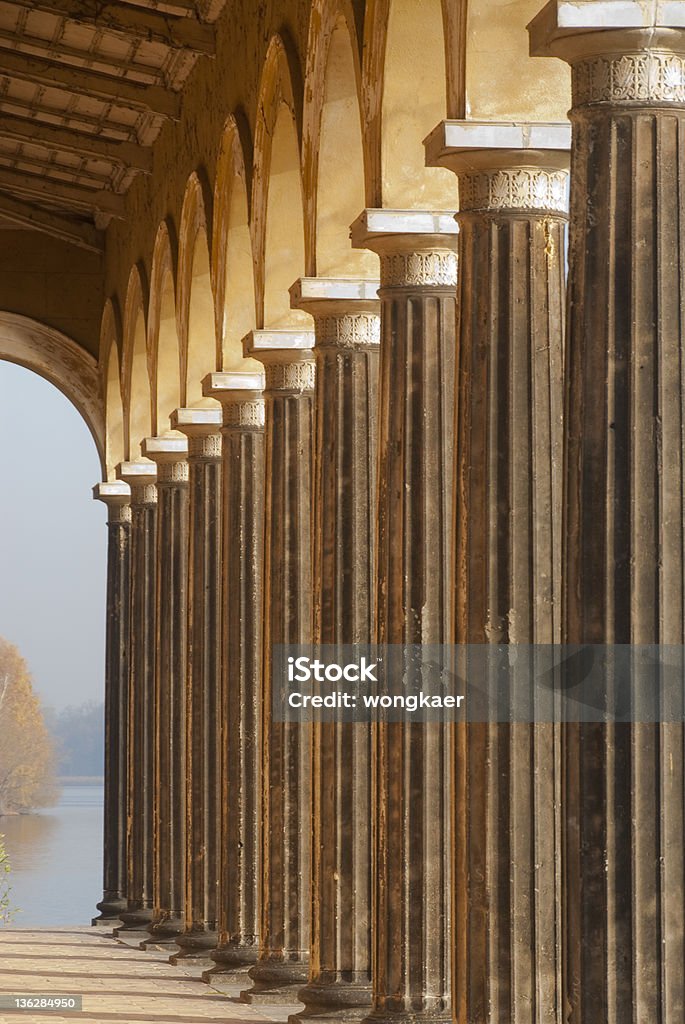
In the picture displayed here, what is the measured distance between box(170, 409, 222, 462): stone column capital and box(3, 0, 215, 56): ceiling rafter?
308 cm

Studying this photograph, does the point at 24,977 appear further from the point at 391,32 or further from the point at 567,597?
the point at 567,597

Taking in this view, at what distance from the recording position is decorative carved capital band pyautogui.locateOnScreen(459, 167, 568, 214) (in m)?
8.73

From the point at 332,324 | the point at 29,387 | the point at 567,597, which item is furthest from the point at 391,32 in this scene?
the point at 29,387

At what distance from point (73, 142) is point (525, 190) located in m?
14.7

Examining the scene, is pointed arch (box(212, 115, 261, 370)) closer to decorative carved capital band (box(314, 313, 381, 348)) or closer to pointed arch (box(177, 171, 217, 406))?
pointed arch (box(177, 171, 217, 406))

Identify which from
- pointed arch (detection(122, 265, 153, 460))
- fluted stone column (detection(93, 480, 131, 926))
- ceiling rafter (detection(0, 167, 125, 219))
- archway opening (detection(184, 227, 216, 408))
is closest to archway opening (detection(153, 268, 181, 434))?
pointed arch (detection(122, 265, 153, 460))

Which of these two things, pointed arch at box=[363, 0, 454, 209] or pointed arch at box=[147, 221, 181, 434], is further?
pointed arch at box=[147, 221, 181, 434]

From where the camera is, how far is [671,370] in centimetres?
692

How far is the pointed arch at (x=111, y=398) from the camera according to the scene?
84.2 ft

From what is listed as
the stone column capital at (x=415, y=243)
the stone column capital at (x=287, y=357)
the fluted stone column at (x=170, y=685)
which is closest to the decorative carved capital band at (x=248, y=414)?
the stone column capital at (x=287, y=357)

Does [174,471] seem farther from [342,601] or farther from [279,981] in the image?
[342,601]

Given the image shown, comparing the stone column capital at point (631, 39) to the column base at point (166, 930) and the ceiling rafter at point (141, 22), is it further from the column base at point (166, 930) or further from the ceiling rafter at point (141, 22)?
the column base at point (166, 930)

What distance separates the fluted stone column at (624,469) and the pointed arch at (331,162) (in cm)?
543

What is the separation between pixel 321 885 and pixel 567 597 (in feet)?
17.5
